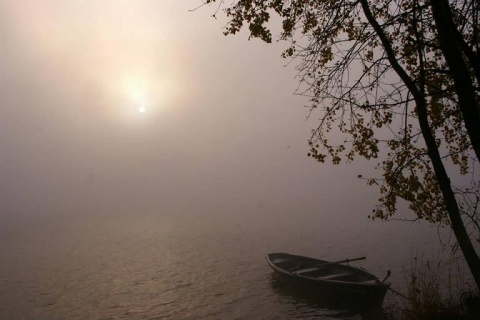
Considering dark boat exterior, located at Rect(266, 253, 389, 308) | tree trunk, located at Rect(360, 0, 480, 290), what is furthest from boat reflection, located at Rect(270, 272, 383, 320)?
tree trunk, located at Rect(360, 0, 480, 290)

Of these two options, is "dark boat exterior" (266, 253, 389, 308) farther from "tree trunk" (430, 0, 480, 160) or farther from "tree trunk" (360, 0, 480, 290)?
"tree trunk" (430, 0, 480, 160)

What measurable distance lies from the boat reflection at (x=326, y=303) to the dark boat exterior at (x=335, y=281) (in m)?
0.07

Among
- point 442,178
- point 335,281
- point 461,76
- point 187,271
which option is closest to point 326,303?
point 335,281

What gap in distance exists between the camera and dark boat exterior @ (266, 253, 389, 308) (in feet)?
56.9

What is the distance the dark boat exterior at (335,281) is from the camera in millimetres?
17328

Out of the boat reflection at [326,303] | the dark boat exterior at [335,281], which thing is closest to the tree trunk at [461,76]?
the dark boat exterior at [335,281]

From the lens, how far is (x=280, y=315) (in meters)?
19.7

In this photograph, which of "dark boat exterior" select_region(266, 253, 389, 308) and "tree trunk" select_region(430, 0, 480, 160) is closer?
"tree trunk" select_region(430, 0, 480, 160)

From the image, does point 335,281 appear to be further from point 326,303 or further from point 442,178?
point 442,178

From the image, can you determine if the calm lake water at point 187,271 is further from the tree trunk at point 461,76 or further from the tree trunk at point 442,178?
the tree trunk at point 461,76

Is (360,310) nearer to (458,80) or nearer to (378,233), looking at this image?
(458,80)

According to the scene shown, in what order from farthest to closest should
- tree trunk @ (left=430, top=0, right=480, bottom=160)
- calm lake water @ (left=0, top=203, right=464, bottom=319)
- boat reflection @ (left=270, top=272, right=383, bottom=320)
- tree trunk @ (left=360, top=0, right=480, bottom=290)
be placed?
calm lake water @ (left=0, top=203, right=464, bottom=319)
boat reflection @ (left=270, top=272, right=383, bottom=320)
tree trunk @ (left=360, top=0, right=480, bottom=290)
tree trunk @ (left=430, top=0, right=480, bottom=160)

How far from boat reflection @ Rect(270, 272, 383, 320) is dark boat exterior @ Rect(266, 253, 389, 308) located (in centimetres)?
7

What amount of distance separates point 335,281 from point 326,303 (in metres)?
1.98
